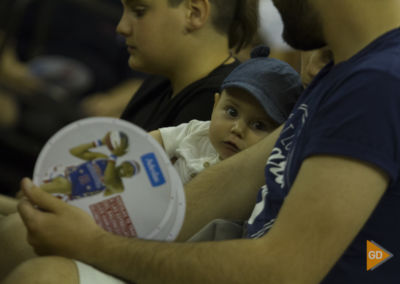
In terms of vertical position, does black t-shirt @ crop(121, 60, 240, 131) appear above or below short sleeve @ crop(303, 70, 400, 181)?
below

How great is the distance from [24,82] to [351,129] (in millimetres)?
2119

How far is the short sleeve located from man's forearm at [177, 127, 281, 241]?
43 cm

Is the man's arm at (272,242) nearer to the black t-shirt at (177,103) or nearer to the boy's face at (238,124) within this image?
the boy's face at (238,124)

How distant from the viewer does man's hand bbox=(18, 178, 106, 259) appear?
113 centimetres

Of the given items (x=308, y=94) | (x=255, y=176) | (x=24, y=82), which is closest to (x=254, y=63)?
(x=255, y=176)

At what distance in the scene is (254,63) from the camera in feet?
5.36

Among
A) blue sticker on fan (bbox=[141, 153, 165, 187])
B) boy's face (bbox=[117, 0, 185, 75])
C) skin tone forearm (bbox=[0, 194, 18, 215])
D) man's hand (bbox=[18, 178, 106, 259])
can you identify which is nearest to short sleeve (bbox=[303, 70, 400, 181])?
blue sticker on fan (bbox=[141, 153, 165, 187])

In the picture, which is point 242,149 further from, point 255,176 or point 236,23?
point 236,23

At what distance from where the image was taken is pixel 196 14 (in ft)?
6.32

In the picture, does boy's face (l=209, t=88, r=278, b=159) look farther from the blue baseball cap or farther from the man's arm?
the man's arm

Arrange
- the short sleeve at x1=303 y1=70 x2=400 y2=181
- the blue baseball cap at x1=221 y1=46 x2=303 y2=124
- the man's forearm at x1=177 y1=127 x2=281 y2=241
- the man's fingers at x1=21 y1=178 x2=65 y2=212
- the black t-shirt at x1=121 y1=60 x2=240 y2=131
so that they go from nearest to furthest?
the short sleeve at x1=303 y1=70 x2=400 y2=181
the man's fingers at x1=21 y1=178 x2=65 y2=212
the man's forearm at x1=177 y1=127 x2=281 y2=241
the blue baseball cap at x1=221 y1=46 x2=303 y2=124
the black t-shirt at x1=121 y1=60 x2=240 y2=131

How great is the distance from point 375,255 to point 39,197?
0.52m

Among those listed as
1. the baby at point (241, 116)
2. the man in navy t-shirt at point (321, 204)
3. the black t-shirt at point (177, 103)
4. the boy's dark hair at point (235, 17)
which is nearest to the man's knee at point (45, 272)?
the man in navy t-shirt at point (321, 204)

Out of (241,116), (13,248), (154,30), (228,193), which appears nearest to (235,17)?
(154,30)
